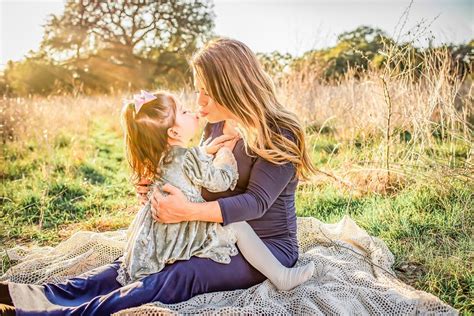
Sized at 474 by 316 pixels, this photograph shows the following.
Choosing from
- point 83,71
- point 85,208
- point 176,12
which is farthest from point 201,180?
point 176,12

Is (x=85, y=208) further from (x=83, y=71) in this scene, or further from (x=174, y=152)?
(x=83, y=71)

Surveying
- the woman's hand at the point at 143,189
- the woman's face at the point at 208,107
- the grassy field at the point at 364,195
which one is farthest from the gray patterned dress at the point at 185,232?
the grassy field at the point at 364,195

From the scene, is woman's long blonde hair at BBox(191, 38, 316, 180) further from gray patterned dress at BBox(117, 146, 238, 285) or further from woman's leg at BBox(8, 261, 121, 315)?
woman's leg at BBox(8, 261, 121, 315)

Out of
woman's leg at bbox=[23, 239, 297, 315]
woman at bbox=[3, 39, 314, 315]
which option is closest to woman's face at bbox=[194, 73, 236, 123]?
woman at bbox=[3, 39, 314, 315]

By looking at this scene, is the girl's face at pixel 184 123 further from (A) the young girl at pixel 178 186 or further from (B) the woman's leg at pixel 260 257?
(B) the woman's leg at pixel 260 257

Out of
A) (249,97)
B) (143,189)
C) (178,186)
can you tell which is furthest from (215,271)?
(249,97)

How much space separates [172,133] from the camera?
2400 mm

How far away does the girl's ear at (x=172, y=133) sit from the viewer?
239 cm

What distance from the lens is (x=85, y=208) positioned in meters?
4.69

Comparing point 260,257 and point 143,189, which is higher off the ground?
point 143,189

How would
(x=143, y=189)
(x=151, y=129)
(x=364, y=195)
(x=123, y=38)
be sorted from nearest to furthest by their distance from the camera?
→ (x=151, y=129) → (x=143, y=189) → (x=364, y=195) → (x=123, y=38)

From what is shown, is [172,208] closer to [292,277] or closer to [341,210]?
[292,277]

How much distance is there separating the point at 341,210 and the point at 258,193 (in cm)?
205

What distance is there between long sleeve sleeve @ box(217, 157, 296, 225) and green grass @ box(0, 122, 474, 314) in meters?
0.99
